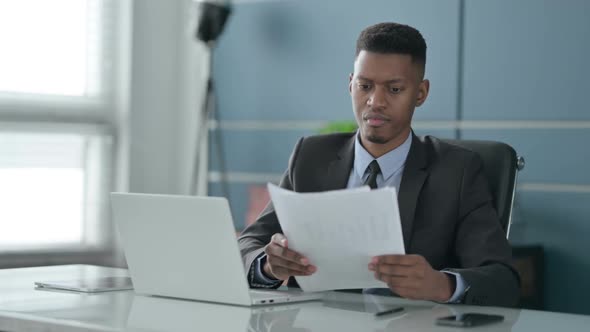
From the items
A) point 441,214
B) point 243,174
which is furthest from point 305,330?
point 243,174

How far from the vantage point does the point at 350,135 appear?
244 centimetres

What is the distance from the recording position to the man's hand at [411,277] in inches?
68.2

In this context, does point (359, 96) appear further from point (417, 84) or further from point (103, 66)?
point (103, 66)

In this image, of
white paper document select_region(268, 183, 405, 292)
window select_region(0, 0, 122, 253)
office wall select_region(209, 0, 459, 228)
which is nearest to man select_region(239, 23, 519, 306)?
white paper document select_region(268, 183, 405, 292)

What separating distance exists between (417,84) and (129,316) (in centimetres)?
95

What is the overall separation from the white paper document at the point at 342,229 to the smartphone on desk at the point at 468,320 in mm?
150

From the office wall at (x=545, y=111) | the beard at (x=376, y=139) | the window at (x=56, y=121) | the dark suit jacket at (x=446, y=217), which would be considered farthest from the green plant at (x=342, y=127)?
the beard at (x=376, y=139)

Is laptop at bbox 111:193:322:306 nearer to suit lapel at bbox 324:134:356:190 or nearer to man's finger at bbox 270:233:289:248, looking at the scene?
man's finger at bbox 270:233:289:248

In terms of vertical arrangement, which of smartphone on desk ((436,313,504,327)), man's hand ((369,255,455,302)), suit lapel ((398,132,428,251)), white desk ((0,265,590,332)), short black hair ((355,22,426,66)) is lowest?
white desk ((0,265,590,332))

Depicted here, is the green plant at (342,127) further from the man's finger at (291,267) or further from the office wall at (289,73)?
the man's finger at (291,267)

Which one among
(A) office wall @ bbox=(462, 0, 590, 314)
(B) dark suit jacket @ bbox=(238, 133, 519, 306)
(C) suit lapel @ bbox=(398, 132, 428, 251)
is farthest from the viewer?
(A) office wall @ bbox=(462, 0, 590, 314)

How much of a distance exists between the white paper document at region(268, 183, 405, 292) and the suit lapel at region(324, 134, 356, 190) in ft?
1.72

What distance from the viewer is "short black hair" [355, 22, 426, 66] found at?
7.29 feet

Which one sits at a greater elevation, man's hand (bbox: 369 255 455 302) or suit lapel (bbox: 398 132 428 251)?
suit lapel (bbox: 398 132 428 251)
